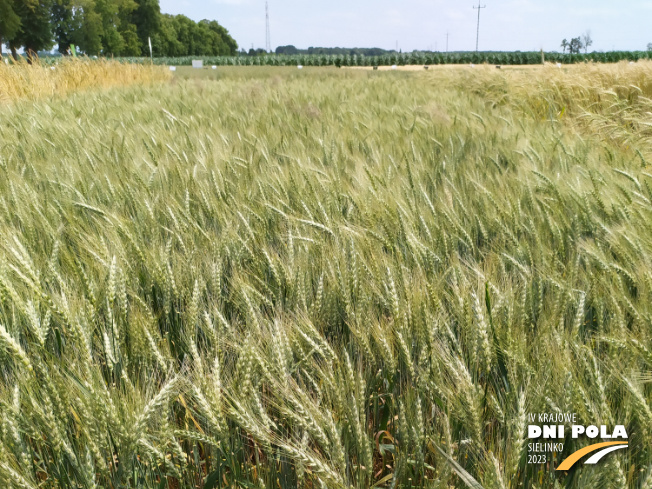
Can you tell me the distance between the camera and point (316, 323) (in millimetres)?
1070

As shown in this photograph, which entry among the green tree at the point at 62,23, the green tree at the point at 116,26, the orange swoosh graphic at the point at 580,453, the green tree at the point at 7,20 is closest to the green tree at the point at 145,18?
the green tree at the point at 116,26

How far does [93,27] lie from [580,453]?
2116 inches

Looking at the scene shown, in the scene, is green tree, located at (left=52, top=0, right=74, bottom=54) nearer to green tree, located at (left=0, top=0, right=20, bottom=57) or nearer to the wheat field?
green tree, located at (left=0, top=0, right=20, bottom=57)

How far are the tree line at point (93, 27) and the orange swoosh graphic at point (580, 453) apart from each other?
37659 mm

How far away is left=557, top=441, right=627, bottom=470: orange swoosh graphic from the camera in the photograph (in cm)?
71

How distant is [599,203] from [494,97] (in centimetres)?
573

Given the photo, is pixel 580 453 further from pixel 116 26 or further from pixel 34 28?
pixel 116 26

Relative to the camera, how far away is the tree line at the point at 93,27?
37.1 metres

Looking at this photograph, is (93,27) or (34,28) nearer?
(34,28)

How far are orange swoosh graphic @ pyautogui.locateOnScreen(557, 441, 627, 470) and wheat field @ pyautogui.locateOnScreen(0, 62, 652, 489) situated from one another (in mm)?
16

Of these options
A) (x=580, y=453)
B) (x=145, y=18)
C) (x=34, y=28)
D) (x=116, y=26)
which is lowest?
(x=580, y=453)

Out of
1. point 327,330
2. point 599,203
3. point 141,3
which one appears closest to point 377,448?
point 327,330

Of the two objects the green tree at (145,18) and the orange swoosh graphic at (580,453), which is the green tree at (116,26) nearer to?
the green tree at (145,18)

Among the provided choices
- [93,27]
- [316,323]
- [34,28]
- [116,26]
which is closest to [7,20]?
[34,28]
